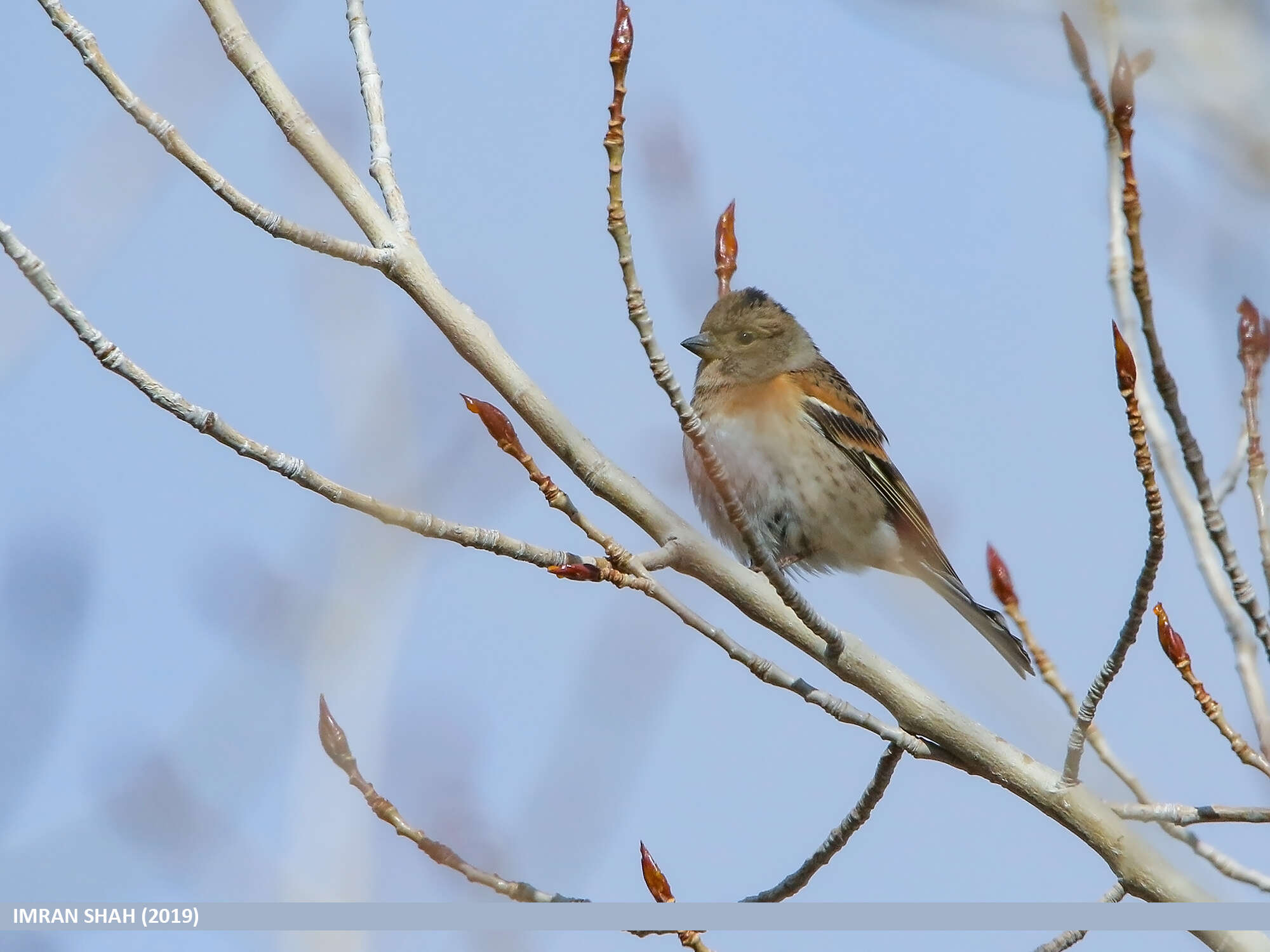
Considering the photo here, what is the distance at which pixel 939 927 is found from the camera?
13.8 ft

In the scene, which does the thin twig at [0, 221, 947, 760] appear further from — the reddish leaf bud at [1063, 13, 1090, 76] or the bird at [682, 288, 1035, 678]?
the bird at [682, 288, 1035, 678]

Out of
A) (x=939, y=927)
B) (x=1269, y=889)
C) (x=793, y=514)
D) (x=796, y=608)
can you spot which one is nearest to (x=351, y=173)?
(x=796, y=608)

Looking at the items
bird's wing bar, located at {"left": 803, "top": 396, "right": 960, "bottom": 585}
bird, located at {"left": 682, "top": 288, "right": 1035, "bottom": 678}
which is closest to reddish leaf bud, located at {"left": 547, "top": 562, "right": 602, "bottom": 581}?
bird, located at {"left": 682, "top": 288, "right": 1035, "bottom": 678}

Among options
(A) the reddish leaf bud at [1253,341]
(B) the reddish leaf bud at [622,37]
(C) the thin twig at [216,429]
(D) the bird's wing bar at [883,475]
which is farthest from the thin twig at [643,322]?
(D) the bird's wing bar at [883,475]

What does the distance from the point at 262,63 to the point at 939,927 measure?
11.6ft

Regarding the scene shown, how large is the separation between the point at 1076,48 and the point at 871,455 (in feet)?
16.3

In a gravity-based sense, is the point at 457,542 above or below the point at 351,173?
below

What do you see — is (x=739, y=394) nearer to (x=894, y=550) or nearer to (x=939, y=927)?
(x=894, y=550)

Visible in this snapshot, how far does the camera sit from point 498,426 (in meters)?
3.66

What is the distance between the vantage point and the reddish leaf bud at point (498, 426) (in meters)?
3.63

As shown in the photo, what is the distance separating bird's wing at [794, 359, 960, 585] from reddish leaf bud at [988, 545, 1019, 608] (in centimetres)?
254

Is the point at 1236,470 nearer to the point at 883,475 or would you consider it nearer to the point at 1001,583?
the point at 1001,583

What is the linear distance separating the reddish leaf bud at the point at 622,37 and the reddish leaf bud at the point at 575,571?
1382 millimetres

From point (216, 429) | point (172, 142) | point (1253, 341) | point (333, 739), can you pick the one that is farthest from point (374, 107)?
point (1253, 341)
